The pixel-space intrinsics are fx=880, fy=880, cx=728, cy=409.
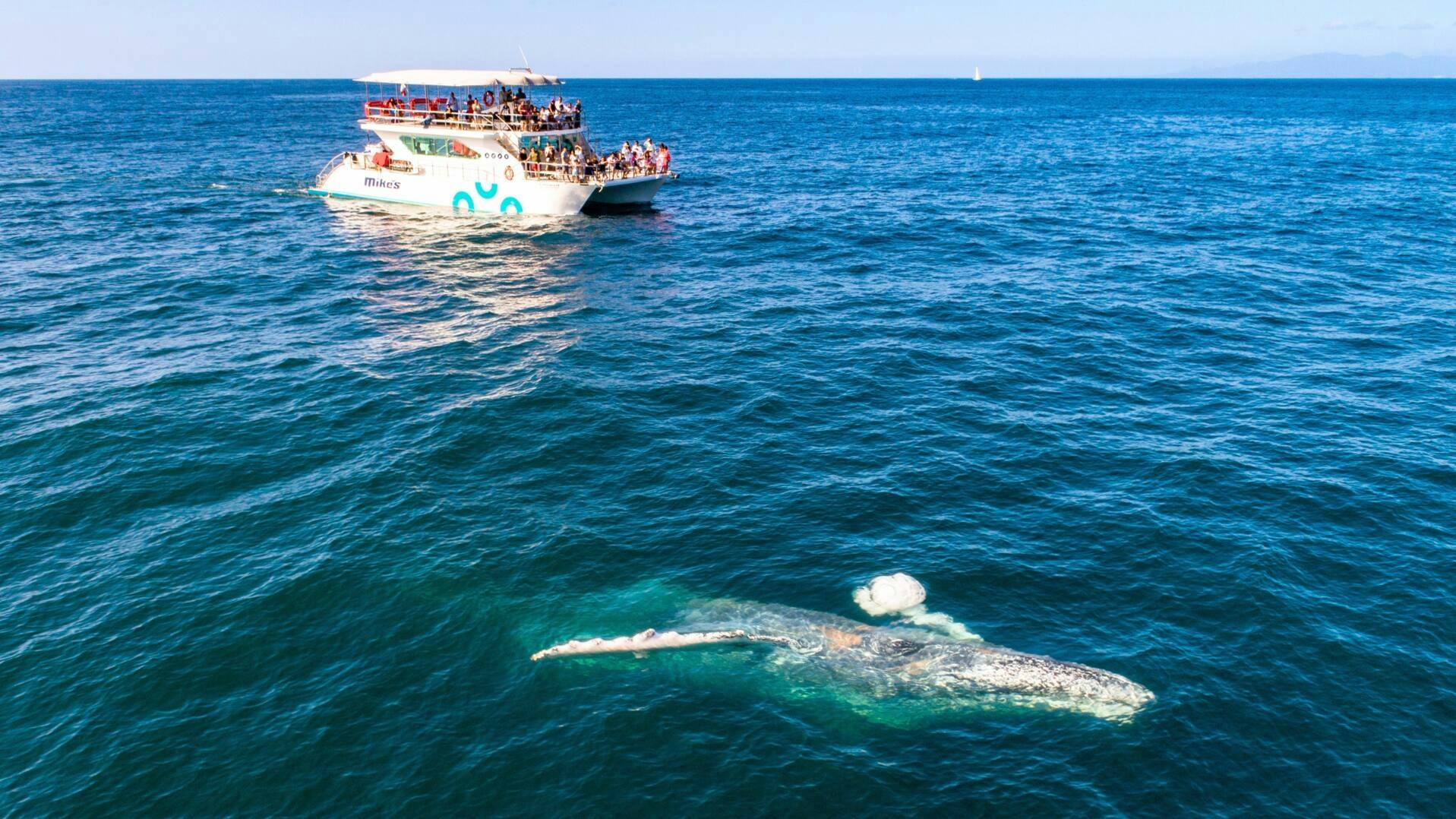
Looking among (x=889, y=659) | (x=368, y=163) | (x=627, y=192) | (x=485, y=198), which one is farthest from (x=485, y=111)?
(x=889, y=659)

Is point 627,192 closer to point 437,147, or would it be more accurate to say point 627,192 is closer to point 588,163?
point 588,163

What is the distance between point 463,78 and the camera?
63.2 m

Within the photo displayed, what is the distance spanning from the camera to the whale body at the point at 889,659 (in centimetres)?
1981

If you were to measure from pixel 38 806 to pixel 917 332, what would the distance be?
35876mm

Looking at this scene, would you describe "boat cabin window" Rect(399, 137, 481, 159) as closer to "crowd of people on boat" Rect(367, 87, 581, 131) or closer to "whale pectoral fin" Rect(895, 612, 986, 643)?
"crowd of people on boat" Rect(367, 87, 581, 131)

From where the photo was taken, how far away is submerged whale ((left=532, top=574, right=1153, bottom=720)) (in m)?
19.9

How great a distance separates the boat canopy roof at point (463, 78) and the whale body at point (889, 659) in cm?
4926

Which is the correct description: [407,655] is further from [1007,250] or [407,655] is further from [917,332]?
[1007,250]

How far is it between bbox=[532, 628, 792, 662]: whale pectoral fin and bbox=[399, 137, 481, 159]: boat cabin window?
5197cm

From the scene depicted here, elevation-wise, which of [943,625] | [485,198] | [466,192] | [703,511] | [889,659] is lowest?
[889,659]

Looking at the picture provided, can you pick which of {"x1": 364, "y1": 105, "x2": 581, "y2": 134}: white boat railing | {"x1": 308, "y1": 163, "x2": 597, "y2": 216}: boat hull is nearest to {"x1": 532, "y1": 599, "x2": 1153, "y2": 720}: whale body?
{"x1": 308, "y1": 163, "x2": 597, "y2": 216}: boat hull

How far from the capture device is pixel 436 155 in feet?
219

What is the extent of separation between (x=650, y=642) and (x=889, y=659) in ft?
19.2

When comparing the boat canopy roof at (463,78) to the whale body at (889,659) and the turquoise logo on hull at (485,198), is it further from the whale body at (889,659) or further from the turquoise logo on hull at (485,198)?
the whale body at (889,659)
